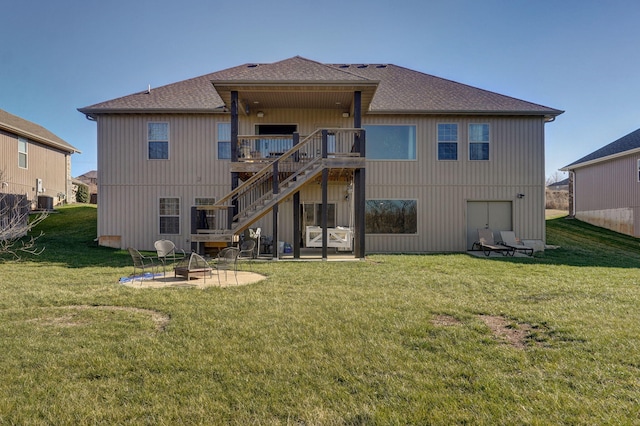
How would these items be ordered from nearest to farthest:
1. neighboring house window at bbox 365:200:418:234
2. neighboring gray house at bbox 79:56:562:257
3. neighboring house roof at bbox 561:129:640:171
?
neighboring gray house at bbox 79:56:562:257 < neighboring house window at bbox 365:200:418:234 < neighboring house roof at bbox 561:129:640:171

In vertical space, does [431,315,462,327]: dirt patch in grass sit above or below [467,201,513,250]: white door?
below

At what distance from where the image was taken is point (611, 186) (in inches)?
770

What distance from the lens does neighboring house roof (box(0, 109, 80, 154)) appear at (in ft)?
59.6

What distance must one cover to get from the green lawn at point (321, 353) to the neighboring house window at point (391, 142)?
7.34 metres

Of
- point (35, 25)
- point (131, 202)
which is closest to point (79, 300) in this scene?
point (131, 202)

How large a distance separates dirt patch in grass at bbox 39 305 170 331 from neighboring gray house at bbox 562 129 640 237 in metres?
21.7

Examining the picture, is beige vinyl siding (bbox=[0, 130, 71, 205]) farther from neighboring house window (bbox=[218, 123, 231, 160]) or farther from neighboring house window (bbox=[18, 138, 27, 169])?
neighboring house window (bbox=[218, 123, 231, 160])

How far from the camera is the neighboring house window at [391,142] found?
13742 millimetres

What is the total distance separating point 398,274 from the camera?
335 inches

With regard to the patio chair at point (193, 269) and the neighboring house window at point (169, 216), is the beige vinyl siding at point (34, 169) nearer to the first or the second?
the neighboring house window at point (169, 216)

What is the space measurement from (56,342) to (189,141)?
10.8m

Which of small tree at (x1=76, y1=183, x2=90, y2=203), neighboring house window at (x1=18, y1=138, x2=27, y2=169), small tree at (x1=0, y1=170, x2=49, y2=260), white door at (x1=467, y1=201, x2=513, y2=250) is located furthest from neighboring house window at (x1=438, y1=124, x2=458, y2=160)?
small tree at (x1=76, y1=183, x2=90, y2=203)

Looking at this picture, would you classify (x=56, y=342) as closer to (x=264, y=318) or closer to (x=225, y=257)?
(x=264, y=318)

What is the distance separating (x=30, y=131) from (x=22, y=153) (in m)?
1.37
